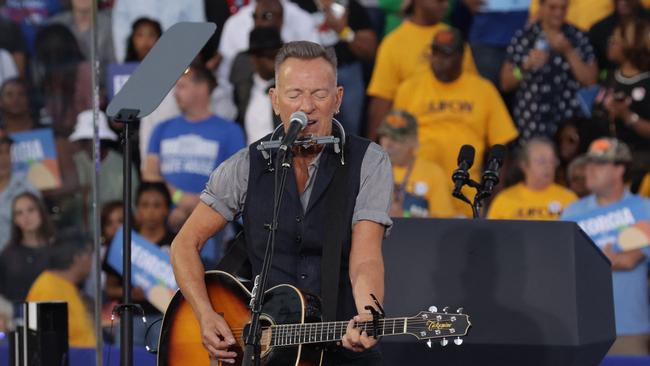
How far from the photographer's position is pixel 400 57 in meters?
9.46

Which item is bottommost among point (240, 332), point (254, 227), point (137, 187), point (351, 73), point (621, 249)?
point (240, 332)

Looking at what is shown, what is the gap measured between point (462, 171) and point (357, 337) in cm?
180

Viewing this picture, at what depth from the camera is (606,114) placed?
9.00 metres

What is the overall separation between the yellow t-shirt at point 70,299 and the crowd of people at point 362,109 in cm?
2

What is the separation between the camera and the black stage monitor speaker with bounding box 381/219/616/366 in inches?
213

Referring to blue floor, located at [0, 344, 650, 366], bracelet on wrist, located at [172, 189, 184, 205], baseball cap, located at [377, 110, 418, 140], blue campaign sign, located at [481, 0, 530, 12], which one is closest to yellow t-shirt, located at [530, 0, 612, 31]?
blue campaign sign, located at [481, 0, 530, 12]

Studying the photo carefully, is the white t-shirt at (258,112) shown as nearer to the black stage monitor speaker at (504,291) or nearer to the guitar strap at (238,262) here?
the black stage monitor speaker at (504,291)

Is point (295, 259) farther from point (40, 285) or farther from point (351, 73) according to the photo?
point (40, 285)

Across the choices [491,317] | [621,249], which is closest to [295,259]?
[491,317]

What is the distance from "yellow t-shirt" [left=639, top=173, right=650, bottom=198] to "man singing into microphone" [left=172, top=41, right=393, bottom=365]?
466 centimetres

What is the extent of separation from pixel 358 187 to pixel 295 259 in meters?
0.36

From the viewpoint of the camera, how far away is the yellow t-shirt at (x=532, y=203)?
28.8 feet

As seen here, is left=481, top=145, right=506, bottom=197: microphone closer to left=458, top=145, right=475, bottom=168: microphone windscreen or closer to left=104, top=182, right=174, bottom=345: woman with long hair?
left=458, top=145, right=475, bottom=168: microphone windscreen

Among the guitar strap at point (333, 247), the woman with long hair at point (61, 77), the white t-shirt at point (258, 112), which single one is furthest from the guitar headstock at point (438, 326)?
the woman with long hair at point (61, 77)
